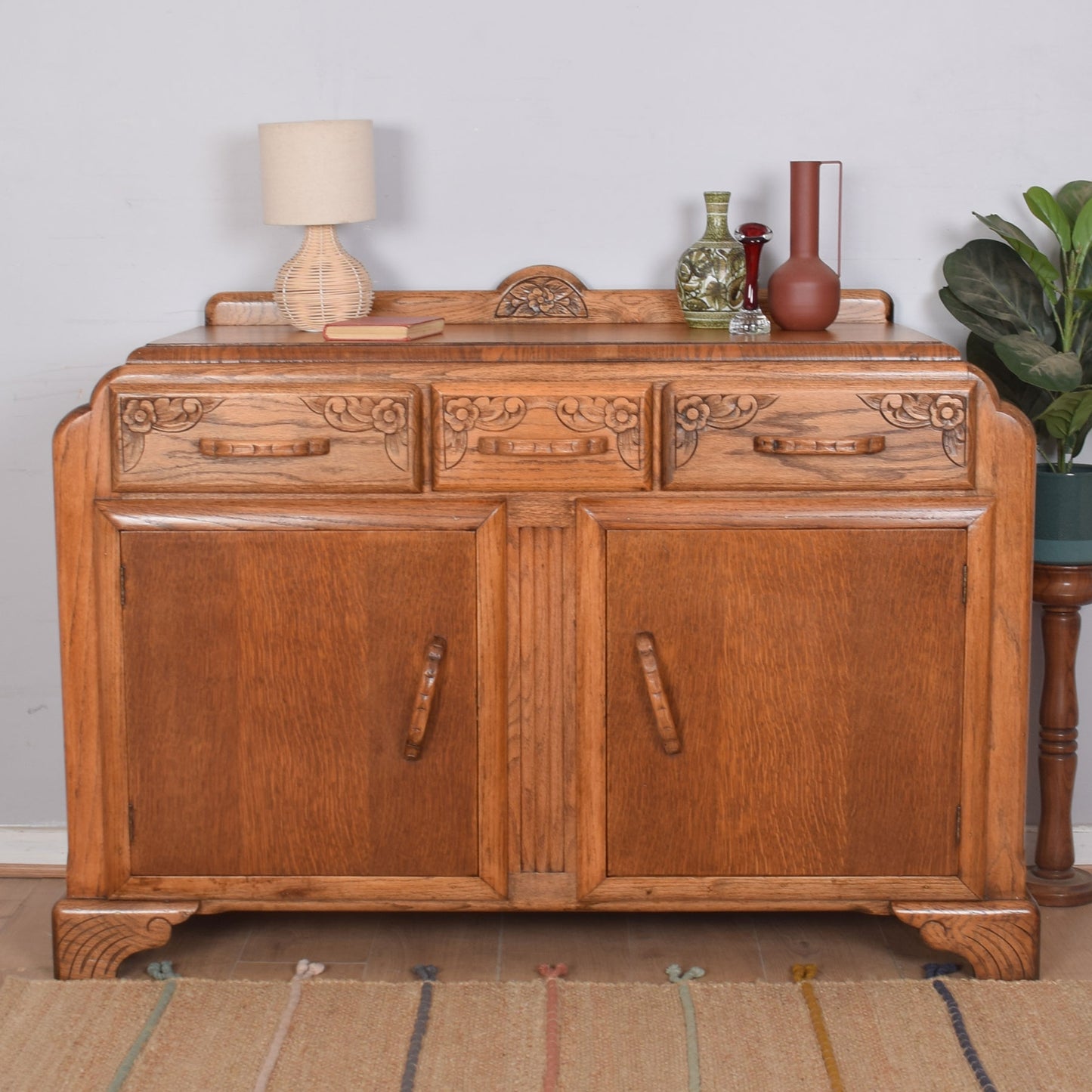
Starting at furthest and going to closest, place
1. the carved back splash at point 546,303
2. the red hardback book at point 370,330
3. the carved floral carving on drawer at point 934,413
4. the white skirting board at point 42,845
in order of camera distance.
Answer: the white skirting board at point 42,845 < the carved back splash at point 546,303 < the red hardback book at point 370,330 < the carved floral carving on drawer at point 934,413

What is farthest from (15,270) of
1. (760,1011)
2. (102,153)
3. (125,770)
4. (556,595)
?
(760,1011)

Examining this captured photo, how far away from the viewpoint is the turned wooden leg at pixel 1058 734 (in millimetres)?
2420

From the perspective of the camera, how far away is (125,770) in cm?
220

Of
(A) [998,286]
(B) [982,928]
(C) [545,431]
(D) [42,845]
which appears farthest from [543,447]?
(D) [42,845]

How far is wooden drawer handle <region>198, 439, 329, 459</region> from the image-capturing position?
2123mm

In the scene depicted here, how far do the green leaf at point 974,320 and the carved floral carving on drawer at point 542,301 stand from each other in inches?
24.5

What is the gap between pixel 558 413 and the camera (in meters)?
2.12

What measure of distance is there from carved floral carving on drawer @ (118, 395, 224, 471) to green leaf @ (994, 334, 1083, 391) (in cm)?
119

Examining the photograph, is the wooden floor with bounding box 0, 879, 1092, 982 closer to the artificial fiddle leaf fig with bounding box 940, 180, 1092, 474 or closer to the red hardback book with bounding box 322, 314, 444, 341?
the artificial fiddle leaf fig with bounding box 940, 180, 1092, 474

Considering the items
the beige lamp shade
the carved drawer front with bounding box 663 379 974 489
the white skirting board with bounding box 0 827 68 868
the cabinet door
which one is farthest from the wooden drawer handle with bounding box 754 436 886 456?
the white skirting board with bounding box 0 827 68 868

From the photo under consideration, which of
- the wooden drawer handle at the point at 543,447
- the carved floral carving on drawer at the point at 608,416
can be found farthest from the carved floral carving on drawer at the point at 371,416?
the carved floral carving on drawer at the point at 608,416

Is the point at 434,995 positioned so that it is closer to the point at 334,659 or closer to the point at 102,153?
the point at 334,659

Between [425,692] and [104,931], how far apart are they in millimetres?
627

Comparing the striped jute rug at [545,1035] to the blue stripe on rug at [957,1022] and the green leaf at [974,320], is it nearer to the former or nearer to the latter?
the blue stripe on rug at [957,1022]
